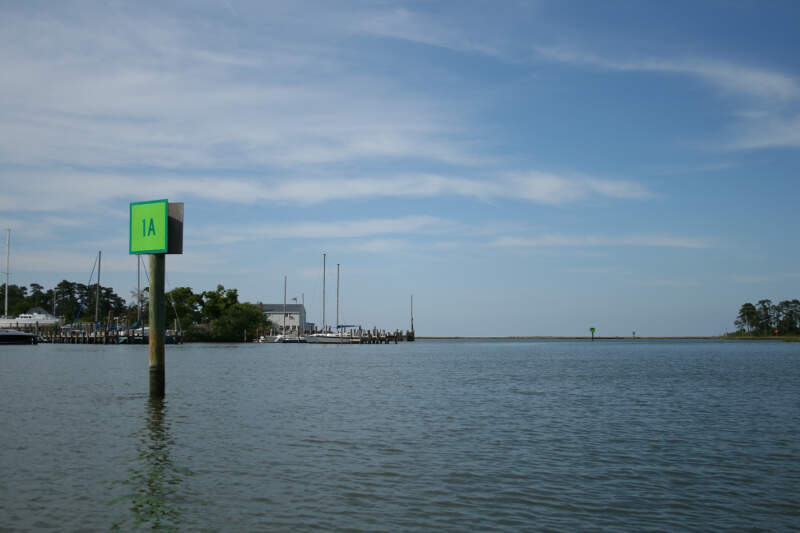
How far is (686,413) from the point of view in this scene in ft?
80.5

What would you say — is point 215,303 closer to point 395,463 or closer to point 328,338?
point 328,338

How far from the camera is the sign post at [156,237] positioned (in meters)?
23.1

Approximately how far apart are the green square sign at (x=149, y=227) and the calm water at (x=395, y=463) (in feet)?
18.7

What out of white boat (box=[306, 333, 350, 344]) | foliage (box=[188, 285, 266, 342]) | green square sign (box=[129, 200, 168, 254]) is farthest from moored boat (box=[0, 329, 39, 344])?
green square sign (box=[129, 200, 168, 254])

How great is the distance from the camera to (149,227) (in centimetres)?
2334

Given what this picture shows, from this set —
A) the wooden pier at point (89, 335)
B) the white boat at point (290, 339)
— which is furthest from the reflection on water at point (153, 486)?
the white boat at point (290, 339)

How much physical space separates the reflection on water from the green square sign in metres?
6.99

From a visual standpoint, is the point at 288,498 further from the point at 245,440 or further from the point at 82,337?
the point at 82,337

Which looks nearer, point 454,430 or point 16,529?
point 16,529

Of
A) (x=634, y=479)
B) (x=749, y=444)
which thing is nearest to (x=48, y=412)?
(x=634, y=479)

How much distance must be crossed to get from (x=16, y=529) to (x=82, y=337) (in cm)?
13092

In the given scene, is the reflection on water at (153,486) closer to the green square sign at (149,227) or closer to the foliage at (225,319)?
the green square sign at (149,227)

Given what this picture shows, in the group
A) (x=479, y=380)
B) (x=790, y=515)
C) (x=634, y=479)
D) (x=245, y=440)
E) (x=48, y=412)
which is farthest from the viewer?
(x=479, y=380)

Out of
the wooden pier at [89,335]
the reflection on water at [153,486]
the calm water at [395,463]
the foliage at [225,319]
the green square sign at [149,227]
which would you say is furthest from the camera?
the foliage at [225,319]
